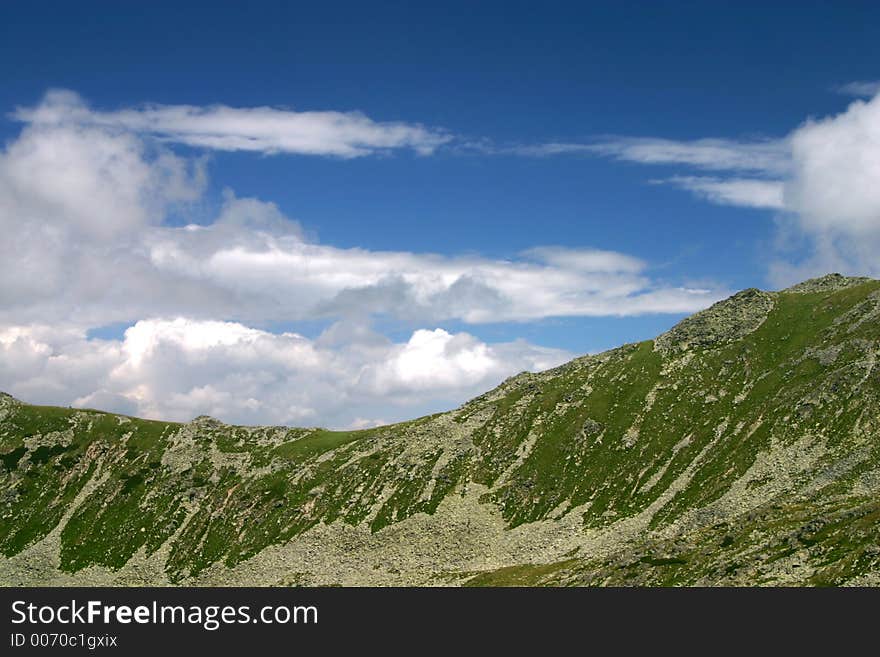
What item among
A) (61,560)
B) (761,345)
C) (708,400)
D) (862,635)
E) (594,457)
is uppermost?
(761,345)

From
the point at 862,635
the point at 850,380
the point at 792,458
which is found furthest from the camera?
the point at 850,380

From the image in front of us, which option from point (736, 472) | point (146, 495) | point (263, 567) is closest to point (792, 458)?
point (736, 472)

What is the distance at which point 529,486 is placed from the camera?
547 ft

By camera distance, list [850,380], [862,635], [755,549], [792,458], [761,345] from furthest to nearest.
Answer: [761,345]
[850,380]
[792,458]
[755,549]
[862,635]

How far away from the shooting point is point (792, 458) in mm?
141125

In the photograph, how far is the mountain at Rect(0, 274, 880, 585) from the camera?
139 metres

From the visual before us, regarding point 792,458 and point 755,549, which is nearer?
point 755,549

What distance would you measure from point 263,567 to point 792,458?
116 m

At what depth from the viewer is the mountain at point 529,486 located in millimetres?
139375

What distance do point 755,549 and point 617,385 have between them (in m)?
112

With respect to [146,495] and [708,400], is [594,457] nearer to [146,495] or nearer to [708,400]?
[708,400]

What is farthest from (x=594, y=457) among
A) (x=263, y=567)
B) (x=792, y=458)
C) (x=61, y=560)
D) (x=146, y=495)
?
(x=61, y=560)

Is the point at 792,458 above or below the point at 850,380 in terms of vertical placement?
below

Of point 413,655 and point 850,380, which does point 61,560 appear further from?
point 850,380
